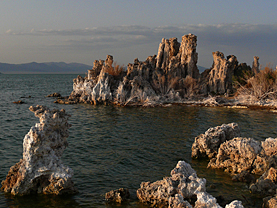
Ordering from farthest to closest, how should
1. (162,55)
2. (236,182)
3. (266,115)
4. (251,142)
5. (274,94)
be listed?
(162,55) → (274,94) → (266,115) → (251,142) → (236,182)

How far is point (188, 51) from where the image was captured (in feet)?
161

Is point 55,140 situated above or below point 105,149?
above

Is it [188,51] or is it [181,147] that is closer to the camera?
[181,147]

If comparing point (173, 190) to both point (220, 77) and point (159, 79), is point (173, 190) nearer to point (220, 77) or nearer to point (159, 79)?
point (159, 79)

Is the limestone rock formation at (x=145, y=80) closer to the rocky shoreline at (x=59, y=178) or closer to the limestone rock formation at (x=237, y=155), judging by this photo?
the limestone rock formation at (x=237, y=155)

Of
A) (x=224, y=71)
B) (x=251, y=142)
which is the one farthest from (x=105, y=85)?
(x=251, y=142)

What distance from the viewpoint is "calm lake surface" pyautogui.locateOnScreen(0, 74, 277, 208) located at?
12352 millimetres

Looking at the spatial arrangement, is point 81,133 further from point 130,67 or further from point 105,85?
point 130,67

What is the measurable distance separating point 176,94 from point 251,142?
2807 centimetres

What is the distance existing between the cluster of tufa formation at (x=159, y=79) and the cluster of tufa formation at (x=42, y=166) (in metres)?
28.1

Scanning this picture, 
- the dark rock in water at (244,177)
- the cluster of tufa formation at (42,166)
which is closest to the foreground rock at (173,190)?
the cluster of tufa formation at (42,166)

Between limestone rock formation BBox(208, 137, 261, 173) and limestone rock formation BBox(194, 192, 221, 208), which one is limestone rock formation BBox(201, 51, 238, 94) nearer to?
limestone rock formation BBox(208, 137, 261, 173)

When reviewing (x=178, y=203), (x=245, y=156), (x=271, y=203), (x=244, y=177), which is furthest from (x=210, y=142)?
(x=178, y=203)

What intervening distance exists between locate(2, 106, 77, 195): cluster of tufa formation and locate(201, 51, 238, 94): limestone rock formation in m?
37.5
